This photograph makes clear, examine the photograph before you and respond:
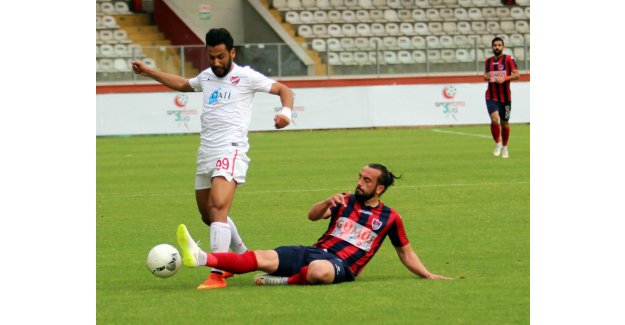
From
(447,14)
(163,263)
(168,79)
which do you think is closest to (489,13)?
(447,14)

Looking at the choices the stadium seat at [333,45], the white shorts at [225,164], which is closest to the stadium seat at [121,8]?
the stadium seat at [333,45]

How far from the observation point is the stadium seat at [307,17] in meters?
41.3

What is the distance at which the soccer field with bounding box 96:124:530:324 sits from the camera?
8469mm

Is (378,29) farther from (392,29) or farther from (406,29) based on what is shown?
(406,29)

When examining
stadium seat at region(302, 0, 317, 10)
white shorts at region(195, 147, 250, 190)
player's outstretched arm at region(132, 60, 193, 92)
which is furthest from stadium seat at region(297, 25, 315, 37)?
white shorts at region(195, 147, 250, 190)

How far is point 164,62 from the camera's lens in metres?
34.5

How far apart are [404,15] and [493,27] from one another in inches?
127

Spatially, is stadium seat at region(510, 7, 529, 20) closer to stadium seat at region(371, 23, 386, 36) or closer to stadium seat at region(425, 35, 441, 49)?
stadium seat at region(425, 35, 441, 49)

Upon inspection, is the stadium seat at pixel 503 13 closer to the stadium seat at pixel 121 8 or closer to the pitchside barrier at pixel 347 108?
the pitchside barrier at pixel 347 108

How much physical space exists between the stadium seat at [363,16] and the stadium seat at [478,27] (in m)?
3.78

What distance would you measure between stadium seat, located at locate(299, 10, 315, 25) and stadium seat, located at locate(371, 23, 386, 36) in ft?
6.93

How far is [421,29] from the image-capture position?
41719 millimetres
